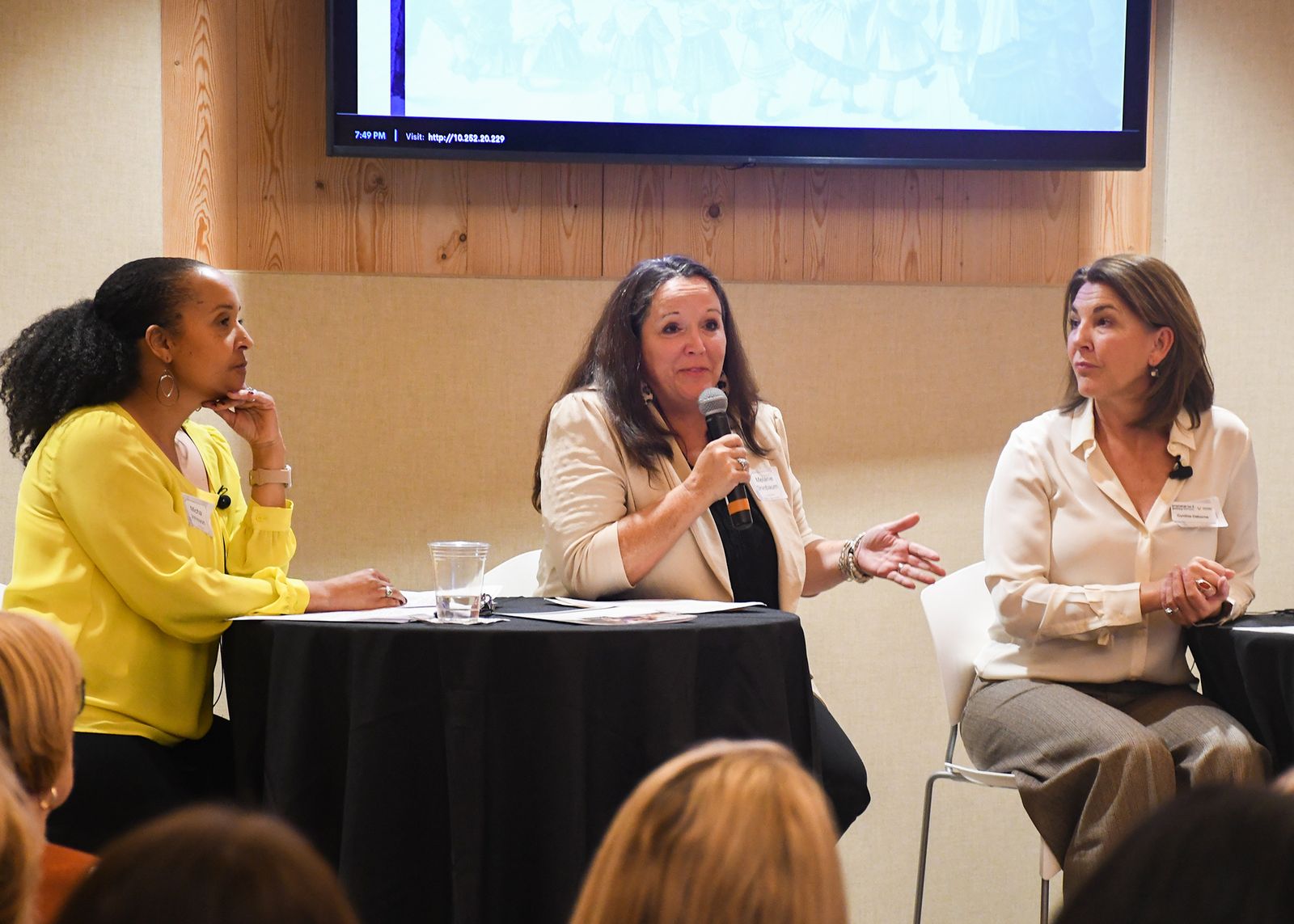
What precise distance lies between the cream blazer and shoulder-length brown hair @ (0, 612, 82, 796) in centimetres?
130

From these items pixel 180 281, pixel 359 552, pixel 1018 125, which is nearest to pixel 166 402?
pixel 180 281

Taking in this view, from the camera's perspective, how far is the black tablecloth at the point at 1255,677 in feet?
7.81

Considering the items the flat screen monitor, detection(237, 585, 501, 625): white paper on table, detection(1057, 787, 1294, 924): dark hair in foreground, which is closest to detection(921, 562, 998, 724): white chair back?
detection(237, 585, 501, 625): white paper on table

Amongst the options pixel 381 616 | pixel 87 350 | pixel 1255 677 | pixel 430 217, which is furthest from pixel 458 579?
pixel 430 217

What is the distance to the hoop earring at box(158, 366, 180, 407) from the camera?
244cm

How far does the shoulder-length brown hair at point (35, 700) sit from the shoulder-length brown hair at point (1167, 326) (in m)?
2.28

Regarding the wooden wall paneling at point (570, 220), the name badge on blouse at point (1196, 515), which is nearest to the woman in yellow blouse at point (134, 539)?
the wooden wall paneling at point (570, 220)

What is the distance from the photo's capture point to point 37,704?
1.40 meters

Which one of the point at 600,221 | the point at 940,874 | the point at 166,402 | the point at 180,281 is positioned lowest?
the point at 940,874

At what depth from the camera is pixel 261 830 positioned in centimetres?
70

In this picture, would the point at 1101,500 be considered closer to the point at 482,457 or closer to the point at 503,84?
the point at 482,457

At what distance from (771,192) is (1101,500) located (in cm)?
144

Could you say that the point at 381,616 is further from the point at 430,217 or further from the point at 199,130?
the point at 199,130

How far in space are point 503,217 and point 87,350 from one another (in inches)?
59.5
